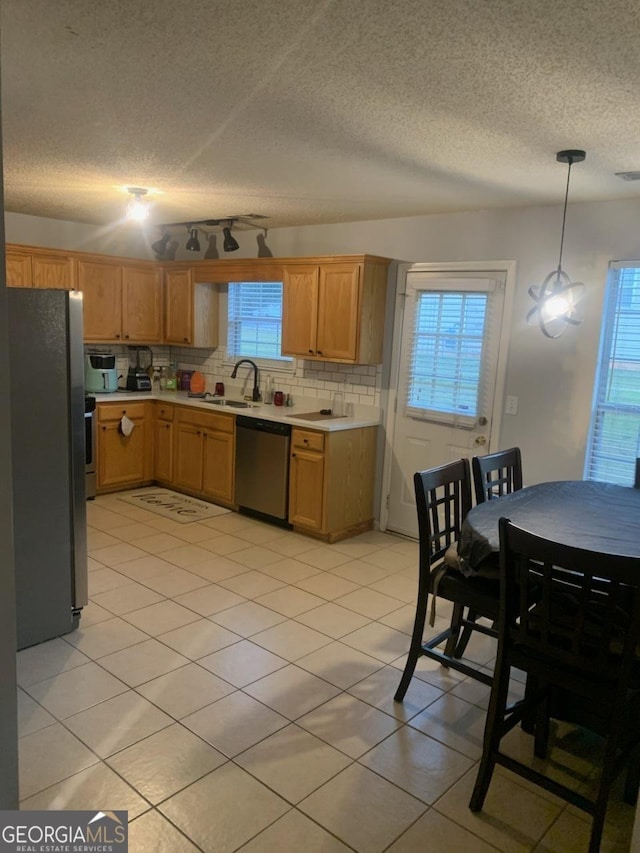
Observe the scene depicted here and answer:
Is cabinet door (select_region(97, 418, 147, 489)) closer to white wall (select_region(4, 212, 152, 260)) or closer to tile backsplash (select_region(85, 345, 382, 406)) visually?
tile backsplash (select_region(85, 345, 382, 406))

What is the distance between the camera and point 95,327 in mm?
5711

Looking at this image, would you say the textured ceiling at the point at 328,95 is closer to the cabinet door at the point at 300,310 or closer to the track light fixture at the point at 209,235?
the cabinet door at the point at 300,310

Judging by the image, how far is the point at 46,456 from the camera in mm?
3098

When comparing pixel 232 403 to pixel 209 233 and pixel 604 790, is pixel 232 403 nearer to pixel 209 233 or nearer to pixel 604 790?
pixel 209 233

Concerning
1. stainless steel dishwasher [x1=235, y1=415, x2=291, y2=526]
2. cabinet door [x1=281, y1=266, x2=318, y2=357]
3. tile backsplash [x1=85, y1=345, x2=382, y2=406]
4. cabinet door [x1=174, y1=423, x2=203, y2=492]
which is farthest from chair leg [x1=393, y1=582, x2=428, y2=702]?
cabinet door [x1=174, y1=423, x2=203, y2=492]

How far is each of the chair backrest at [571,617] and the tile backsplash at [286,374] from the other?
9.59ft

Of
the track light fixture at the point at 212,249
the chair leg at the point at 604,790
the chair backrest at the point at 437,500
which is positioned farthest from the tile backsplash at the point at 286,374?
the chair leg at the point at 604,790

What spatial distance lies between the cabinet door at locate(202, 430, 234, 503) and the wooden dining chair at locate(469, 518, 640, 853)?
133 inches

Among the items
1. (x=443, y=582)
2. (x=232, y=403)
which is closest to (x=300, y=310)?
(x=232, y=403)

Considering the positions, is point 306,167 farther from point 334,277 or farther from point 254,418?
point 254,418

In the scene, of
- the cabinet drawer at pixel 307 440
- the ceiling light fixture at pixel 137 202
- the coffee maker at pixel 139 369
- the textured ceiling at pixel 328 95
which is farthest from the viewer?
the coffee maker at pixel 139 369

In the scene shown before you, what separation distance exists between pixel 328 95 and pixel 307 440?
2772 millimetres

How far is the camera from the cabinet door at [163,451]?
584cm

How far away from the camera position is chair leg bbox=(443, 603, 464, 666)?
9.70ft
